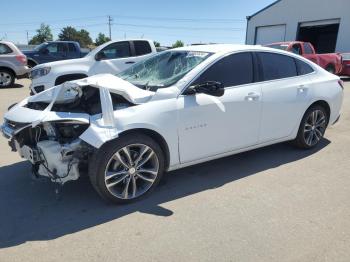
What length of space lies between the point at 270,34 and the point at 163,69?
28.3 metres

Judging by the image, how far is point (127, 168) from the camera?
358 cm

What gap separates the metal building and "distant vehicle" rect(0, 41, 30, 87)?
2177 cm

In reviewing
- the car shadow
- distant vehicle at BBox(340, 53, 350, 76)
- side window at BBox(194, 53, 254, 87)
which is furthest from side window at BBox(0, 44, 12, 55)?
distant vehicle at BBox(340, 53, 350, 76)

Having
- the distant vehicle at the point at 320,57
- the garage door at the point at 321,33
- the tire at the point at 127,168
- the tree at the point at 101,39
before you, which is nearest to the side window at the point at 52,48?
the distant vehicle at the point at 320,57

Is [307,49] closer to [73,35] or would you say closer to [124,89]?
[124,89]

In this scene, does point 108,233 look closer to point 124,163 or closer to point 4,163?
point 124,163

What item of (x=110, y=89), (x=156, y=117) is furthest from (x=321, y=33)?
(x=110, y=89)

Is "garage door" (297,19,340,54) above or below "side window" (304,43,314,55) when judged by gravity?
above

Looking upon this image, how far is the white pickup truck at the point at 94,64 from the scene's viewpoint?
902 cm

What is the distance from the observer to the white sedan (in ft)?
11.3

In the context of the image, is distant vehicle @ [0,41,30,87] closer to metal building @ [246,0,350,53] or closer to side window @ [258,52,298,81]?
side window @ [258,52,298,81]

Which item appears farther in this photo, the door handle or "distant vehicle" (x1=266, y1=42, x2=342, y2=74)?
"distant vehicle" (x1=266, y1=42, x2=342, y2=74)

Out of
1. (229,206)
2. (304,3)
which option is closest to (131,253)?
(229,206)

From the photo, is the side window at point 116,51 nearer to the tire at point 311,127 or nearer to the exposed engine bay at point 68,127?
the exposed engine bay at point 68,127
